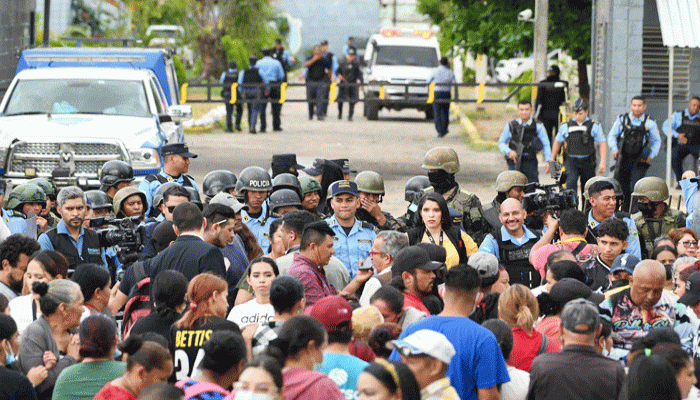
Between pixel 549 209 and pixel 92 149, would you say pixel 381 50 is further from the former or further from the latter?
pixel 549 209

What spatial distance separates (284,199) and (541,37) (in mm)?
14045

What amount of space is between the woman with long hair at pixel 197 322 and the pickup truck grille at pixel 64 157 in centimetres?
865

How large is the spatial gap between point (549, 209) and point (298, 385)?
5398 millimetres

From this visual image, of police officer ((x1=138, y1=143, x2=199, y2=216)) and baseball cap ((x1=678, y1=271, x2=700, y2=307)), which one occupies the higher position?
police officer ((x1=138, y1=143, x2=199, y2=216))

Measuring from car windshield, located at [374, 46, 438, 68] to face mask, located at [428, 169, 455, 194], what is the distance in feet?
72.6

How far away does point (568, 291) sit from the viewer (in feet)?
20.6

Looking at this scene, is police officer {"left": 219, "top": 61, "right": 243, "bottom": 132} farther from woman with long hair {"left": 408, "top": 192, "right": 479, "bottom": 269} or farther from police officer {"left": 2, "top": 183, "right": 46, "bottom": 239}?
woman with long hair {"left": 408, "top": 192, "right": 479, "bottom": 269}

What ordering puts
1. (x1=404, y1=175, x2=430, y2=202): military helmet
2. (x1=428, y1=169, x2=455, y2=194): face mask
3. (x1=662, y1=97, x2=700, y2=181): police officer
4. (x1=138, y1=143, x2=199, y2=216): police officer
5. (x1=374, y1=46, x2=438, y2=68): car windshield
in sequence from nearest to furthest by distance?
(x1=428, y1=169, x2=455, y2=194): face mask
(x1=404, y1=175, x2=430, y2=202): military helmet
(x1=138, y1=143, x2=199, y2=216): police officer
(x1=662, y1=97, x2=700, y2=181): police officer
(x1=374, y1=46, x2=438, y2=68): car windshield

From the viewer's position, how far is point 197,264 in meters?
6.96

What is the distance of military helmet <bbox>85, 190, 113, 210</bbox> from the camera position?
932cm

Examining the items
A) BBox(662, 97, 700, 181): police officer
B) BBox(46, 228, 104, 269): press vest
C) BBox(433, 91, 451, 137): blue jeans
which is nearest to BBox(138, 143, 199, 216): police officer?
BBox(46, 228, 104, 269): press vest

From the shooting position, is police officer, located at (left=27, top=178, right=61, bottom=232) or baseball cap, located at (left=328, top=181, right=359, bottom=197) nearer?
baseball cap, located at (left=328, top=181, right=359, bottom=197)

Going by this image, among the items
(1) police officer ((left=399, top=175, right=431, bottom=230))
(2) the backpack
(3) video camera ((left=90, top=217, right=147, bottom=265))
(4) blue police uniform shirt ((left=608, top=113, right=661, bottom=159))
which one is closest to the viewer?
(2) the backpack

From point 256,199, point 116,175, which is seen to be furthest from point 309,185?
→ point 116,175
